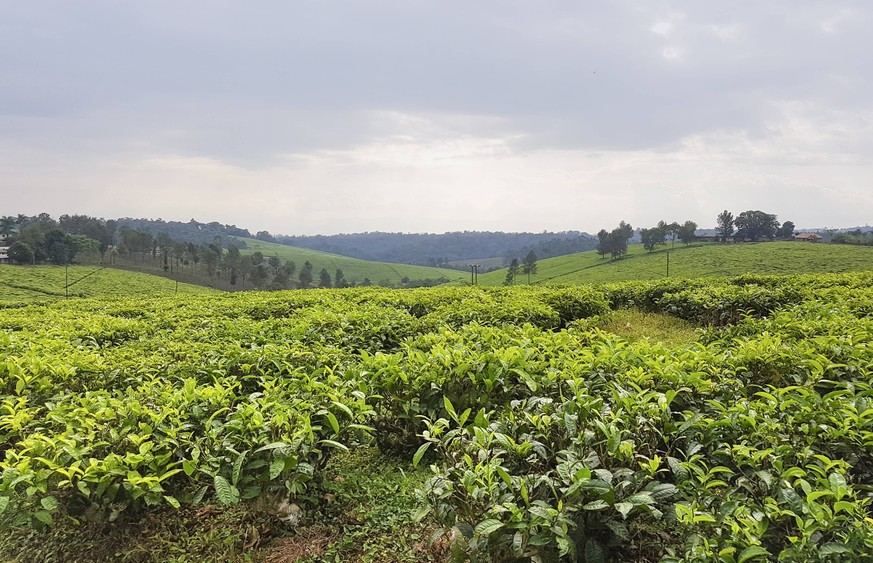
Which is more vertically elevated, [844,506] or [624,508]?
[844,506]

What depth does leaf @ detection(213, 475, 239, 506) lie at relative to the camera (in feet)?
7.91

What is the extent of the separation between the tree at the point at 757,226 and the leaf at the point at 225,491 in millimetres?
101016

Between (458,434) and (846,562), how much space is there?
165 centimetres

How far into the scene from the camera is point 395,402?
11.8ft

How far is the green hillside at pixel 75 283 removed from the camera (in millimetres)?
52128

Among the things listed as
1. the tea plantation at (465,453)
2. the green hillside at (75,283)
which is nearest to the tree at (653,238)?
the green hillside at (75,283)

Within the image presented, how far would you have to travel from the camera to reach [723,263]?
63469mm

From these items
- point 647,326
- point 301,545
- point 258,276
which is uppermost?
point 647,326

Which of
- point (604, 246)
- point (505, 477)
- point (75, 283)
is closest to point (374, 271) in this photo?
point (604, 246)

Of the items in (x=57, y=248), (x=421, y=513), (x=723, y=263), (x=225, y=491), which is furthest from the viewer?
(x=57, y=248)

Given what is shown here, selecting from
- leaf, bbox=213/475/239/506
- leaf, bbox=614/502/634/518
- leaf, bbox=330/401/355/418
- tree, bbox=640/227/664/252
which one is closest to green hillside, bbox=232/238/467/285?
tree, bbox=640/227/664/252

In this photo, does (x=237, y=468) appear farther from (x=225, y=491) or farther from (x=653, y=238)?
(x=653, y=238)

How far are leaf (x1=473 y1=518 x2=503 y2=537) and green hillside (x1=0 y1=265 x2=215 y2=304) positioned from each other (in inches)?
2136

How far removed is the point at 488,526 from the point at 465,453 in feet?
1.85
